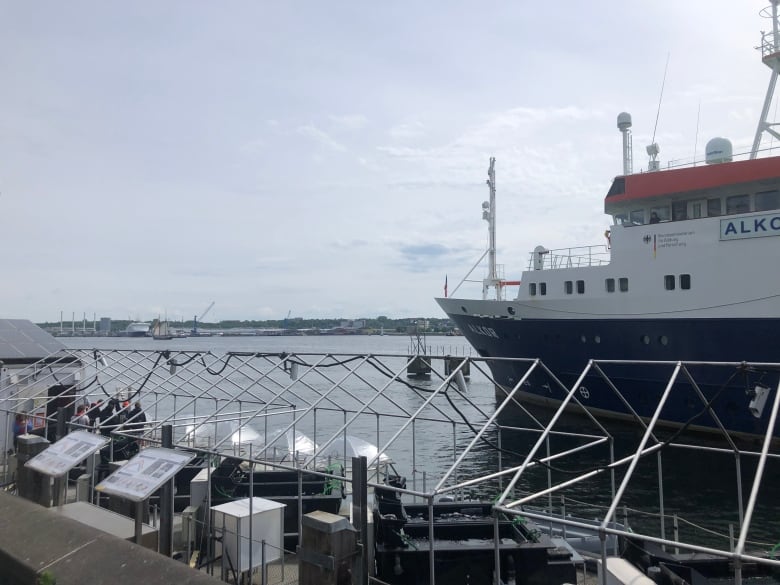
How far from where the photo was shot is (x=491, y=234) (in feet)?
128

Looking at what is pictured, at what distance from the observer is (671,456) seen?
26172 mm

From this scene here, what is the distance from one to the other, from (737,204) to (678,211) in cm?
244

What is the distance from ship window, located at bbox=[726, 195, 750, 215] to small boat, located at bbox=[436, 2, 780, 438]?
40mm

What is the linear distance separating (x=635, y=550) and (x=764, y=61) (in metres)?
28.1

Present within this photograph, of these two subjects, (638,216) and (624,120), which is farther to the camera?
(624,120)

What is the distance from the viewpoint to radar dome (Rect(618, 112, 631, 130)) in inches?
1287

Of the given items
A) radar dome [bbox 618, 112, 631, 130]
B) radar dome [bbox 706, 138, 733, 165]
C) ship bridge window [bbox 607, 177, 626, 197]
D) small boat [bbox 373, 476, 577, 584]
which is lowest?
small boat [bbox 373, 476, 577, 584]

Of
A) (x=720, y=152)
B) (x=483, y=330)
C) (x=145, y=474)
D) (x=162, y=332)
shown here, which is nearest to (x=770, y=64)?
(x=720, y=152)

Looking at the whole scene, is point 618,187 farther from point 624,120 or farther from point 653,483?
point 653,483

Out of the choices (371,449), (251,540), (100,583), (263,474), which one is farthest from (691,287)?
(100,583)

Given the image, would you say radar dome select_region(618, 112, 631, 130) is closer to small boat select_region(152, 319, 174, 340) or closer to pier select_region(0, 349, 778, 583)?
pier select_region(0, 349, 778, 583)

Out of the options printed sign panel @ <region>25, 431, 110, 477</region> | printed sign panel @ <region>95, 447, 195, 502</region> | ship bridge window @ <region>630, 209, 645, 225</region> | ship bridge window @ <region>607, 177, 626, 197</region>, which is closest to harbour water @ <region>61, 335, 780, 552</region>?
printed sign panel @ <region>25, 431, 110, 477</region>

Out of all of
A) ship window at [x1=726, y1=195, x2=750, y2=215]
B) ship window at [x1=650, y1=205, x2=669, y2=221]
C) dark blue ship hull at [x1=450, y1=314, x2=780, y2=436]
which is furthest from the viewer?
ship window at [x1=650, y1=205, x2=669, y2=221]

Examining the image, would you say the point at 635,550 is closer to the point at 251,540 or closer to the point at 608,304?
the point at 251,540
